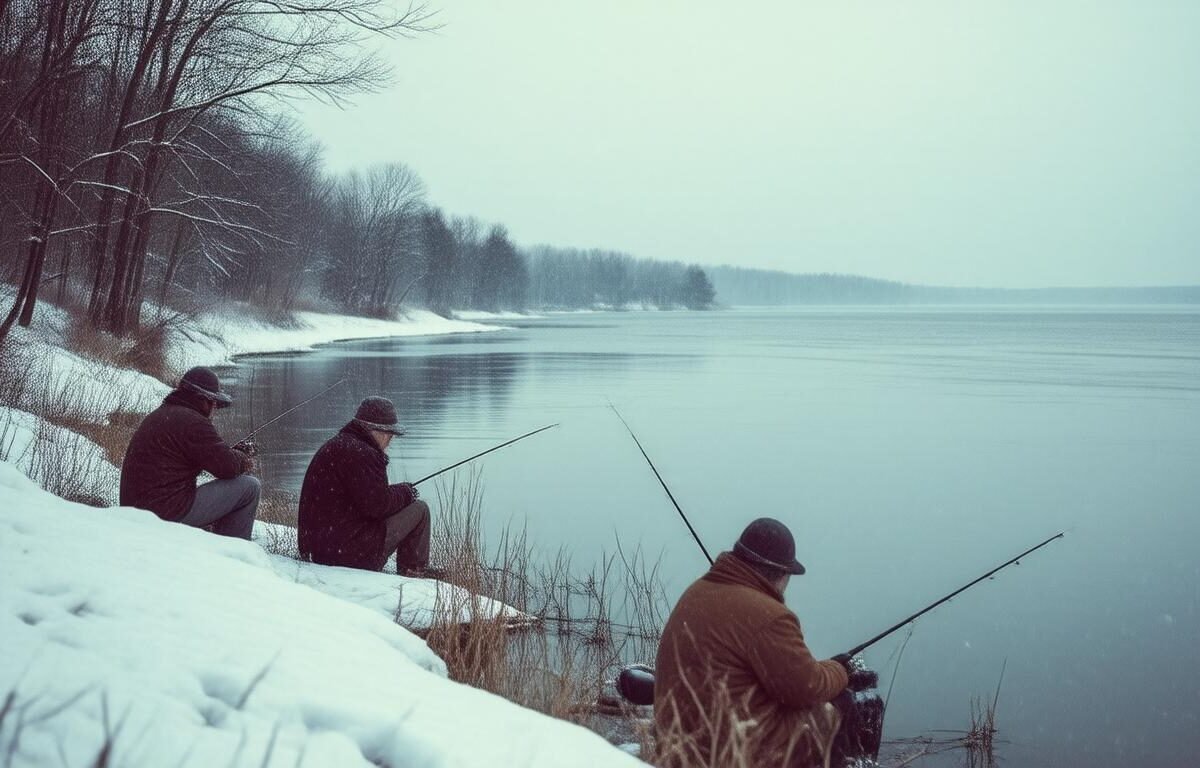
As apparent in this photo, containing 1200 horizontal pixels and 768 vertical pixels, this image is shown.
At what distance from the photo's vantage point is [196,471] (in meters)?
5.93

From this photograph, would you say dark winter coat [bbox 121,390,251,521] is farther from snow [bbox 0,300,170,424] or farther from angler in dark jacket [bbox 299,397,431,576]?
snow [bbox 0,300,170,424]

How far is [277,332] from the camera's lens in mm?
41969

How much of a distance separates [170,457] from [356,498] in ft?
3.45

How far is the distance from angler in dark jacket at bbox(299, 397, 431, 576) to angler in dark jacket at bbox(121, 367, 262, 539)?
19.7 inches

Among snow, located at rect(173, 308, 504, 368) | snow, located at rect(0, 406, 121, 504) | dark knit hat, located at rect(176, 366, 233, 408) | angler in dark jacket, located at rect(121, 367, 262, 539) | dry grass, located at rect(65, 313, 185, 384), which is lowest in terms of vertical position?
snow, located at rect(173, 308, 504, 368)

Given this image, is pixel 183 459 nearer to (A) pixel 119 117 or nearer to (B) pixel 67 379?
(B) pixel 67 379

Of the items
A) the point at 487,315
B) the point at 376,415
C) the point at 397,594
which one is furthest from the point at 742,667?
the point at 487,315

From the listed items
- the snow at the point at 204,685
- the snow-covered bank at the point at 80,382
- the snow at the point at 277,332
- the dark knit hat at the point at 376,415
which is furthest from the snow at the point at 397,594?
the snow at the point at 277,332

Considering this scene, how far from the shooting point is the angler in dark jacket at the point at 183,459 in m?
5.74

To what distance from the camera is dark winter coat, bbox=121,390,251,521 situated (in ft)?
18.8

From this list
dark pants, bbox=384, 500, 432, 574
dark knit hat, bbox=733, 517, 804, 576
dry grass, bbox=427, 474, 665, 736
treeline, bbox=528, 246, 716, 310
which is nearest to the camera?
dark knit hat, bbox=733, 517, 804, 576

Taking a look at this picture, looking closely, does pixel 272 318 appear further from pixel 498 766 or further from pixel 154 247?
pixel 498 766

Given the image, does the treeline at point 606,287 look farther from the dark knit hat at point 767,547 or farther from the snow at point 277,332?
the dark knit hat at point 767,547

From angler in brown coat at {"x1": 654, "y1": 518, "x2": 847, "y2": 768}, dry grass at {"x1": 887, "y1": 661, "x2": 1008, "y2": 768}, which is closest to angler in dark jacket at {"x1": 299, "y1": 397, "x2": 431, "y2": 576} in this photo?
angler in brown coat at {"x1": 654, "y1": 518, "x2": 847, "y2": 768}
